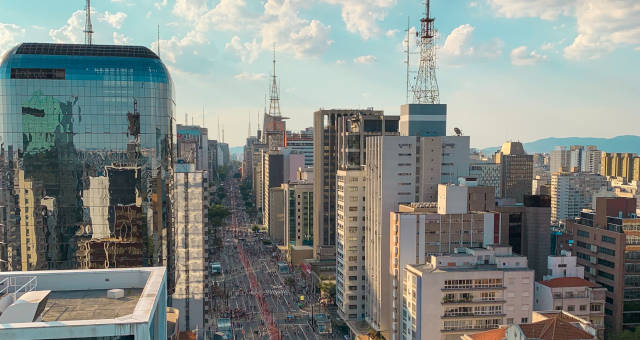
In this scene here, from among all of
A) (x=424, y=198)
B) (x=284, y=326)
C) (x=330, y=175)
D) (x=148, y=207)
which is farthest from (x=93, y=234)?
(x=330, y=175)

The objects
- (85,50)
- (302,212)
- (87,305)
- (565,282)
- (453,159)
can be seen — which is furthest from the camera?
(302,212)

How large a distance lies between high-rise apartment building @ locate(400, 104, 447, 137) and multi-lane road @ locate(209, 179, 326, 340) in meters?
34.5

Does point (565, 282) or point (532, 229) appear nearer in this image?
point (565, 282)

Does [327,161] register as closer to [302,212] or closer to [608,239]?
[302,212]

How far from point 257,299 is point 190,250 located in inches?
1235

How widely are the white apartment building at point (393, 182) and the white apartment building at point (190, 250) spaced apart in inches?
928

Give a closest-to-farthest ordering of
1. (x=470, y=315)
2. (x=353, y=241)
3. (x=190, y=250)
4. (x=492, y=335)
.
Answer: (x=492, y=335) → (x=470, y=315) → (x=190, y=250) → (x=353, y=241)

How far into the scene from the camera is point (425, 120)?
92.0 metres

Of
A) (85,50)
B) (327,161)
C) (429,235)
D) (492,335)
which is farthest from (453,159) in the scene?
(85,50)

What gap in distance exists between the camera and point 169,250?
257 feet

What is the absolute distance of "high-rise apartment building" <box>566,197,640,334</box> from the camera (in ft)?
244

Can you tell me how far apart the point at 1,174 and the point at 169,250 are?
72.4 ft

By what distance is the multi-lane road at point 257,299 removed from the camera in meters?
90.2

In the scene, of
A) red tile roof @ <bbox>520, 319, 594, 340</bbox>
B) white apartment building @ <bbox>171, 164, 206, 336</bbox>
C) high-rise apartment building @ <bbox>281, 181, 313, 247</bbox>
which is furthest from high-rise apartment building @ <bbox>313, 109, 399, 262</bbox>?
red tile roof @ <bbox>520, 319, 594, 340</bbox>
